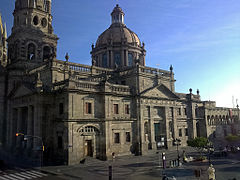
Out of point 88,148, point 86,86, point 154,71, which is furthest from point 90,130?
point 154,71

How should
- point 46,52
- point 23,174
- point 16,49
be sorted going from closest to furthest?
point 23,174
point 16,49
point 46,52

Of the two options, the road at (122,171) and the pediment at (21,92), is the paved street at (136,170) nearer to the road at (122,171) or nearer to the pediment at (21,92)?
the road at (122,171)

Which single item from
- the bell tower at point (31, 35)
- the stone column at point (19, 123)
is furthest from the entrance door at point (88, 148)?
the bell tower at point (31, 35)

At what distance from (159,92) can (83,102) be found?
55.6 ft

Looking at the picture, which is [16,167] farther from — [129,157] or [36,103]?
[129,157]

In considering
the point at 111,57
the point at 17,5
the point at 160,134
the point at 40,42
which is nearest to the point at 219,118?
the point at 160,134

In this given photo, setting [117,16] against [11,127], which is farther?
[117,16]

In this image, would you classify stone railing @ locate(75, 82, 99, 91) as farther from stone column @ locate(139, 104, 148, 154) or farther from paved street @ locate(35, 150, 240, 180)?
paved street @ locate(35, 150, 240, 180)

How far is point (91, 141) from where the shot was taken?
32.3 metres

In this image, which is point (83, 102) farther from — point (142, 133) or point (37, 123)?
point (142, 133)

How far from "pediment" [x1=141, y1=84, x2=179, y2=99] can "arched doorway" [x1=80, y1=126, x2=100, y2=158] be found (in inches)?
448

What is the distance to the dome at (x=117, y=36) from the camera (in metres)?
54.2

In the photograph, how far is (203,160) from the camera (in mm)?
31109

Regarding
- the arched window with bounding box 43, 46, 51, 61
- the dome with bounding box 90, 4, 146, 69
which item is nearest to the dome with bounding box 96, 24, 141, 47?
the dome with bounding box 90, 4, 146, 69
